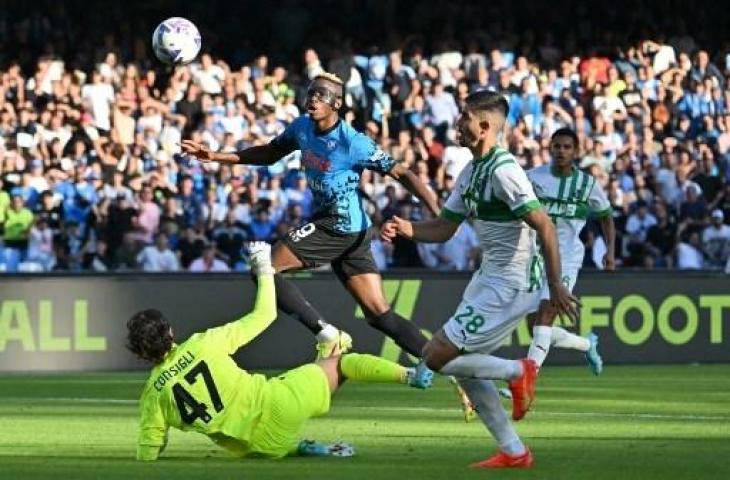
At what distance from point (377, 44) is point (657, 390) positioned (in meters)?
13.5

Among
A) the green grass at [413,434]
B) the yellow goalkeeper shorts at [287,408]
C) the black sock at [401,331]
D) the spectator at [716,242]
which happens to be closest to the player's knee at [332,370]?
the yellow goalkeeper shorts at [287,408]

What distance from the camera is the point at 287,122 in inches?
1023

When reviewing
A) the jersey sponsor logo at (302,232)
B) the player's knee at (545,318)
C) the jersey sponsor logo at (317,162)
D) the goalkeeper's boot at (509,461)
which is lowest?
the goalkeeper's boot at (509,461)

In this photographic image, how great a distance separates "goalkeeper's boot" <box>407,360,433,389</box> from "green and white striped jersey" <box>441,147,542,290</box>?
1.21m

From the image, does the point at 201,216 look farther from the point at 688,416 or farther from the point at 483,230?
the point at 483,230

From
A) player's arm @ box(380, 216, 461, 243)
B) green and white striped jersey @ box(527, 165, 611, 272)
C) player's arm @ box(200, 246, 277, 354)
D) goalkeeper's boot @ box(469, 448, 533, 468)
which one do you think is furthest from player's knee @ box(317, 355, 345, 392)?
green and white striped jersey @ box(527, 165, 611, 272)

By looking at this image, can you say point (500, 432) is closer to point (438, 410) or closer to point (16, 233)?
point (438, 410)

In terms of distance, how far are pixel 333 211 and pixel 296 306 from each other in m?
0.76

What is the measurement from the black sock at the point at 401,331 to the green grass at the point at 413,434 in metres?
0.54

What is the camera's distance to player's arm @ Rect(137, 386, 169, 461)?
32.7 feet

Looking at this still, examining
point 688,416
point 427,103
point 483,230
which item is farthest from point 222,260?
point 483,230

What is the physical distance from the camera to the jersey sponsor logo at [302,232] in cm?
1386

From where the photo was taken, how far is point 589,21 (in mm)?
31203

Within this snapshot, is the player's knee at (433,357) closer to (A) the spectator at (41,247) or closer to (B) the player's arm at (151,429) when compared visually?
(B) the player's arm at (151,429)
